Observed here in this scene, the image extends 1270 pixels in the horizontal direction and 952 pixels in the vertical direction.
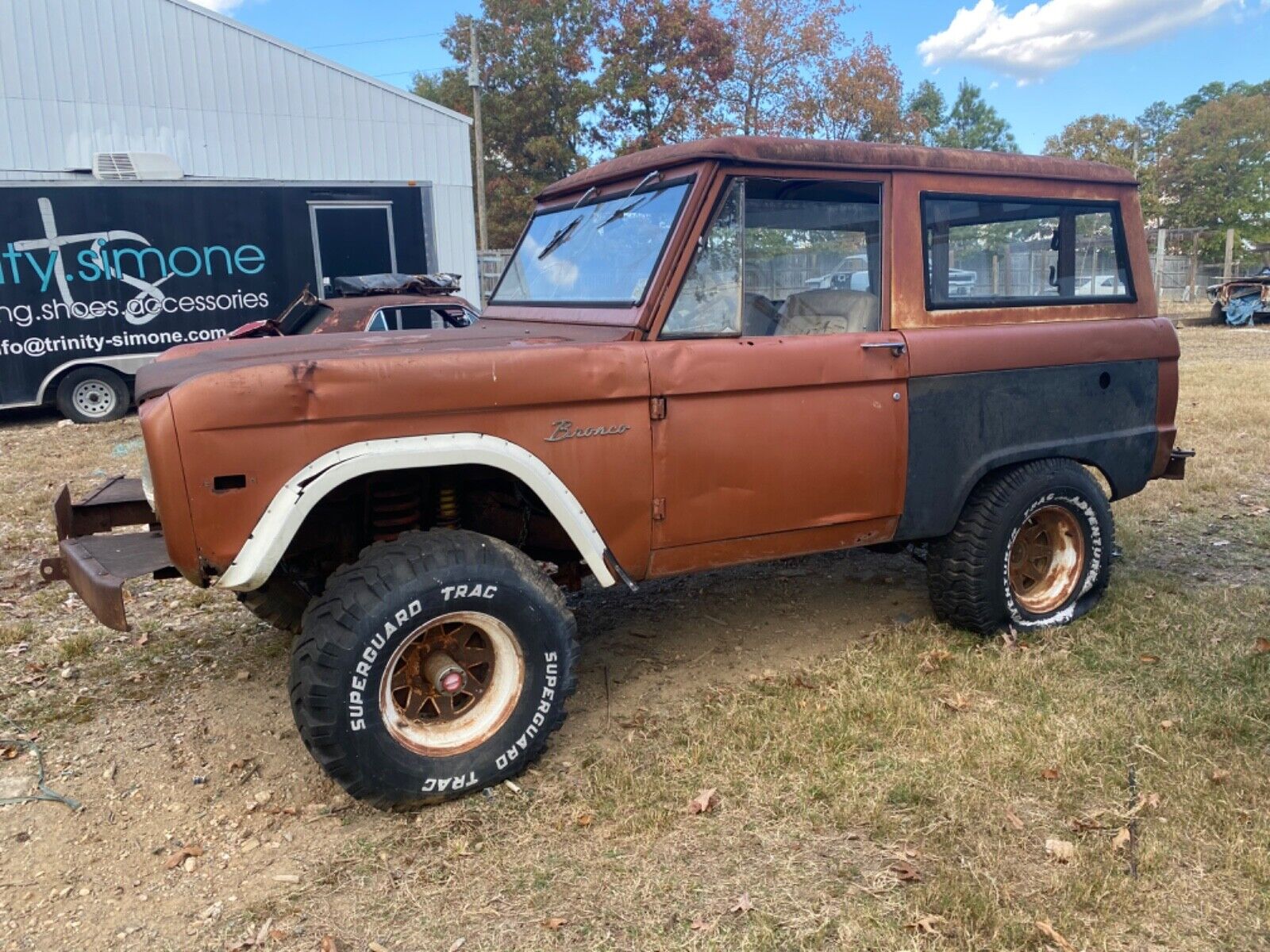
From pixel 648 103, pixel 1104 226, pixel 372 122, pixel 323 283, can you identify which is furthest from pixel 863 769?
pixel 648 103

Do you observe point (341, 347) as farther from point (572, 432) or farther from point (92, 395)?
point (92, 395)

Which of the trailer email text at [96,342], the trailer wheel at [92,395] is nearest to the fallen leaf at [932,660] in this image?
the trailer email text at [96,342]

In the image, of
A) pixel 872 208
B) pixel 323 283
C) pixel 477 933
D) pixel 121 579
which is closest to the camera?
pixel 477 933

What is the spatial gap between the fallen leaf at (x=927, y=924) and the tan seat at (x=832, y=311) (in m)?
2.14

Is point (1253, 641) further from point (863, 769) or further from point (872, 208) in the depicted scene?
point (872, 208)

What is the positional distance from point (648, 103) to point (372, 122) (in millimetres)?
13902

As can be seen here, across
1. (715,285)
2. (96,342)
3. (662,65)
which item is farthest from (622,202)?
(662,65)

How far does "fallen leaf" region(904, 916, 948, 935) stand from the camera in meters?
2.51

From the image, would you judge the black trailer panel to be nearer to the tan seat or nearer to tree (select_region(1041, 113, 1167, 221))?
the tan seat

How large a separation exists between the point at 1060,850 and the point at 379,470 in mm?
2342

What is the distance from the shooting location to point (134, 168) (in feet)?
37.2

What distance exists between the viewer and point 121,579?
2.98 meters

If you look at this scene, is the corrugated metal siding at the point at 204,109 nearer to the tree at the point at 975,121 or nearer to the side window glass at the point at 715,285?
the side window glass at the point at 715,285

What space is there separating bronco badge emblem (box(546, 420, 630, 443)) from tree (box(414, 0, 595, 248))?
28138 mm
